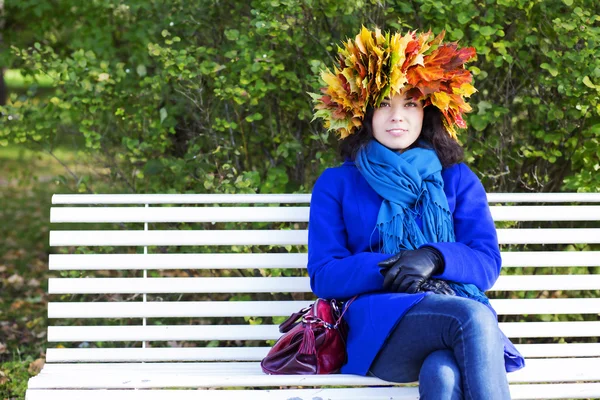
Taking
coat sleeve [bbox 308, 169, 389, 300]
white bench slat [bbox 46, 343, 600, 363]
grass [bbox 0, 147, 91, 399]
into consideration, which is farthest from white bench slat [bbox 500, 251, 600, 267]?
grass [bbox 0, 147, 91, 399]

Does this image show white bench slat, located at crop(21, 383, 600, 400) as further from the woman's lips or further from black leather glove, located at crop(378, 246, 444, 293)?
the woman's lips

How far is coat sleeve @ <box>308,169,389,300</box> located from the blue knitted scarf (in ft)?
0.39

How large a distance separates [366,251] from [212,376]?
2.33 ft

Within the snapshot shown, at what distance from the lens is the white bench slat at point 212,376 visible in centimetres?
303

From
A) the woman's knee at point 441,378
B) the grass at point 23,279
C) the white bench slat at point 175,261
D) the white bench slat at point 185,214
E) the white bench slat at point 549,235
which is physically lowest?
the grass at point 23,279

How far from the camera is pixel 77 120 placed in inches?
192

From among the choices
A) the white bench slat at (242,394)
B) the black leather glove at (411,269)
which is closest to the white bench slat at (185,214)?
the black leather glove at (411,269)

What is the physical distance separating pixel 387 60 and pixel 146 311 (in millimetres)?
1388

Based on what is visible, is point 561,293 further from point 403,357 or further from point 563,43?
point 403,357

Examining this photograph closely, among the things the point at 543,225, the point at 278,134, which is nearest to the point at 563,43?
the point at 543,225

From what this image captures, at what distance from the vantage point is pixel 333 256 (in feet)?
10.8

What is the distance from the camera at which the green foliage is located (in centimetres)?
428

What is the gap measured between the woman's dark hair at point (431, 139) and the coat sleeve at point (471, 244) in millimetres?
72

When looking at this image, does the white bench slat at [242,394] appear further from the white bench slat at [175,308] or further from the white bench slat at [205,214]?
the white bench slat at [205,214]
